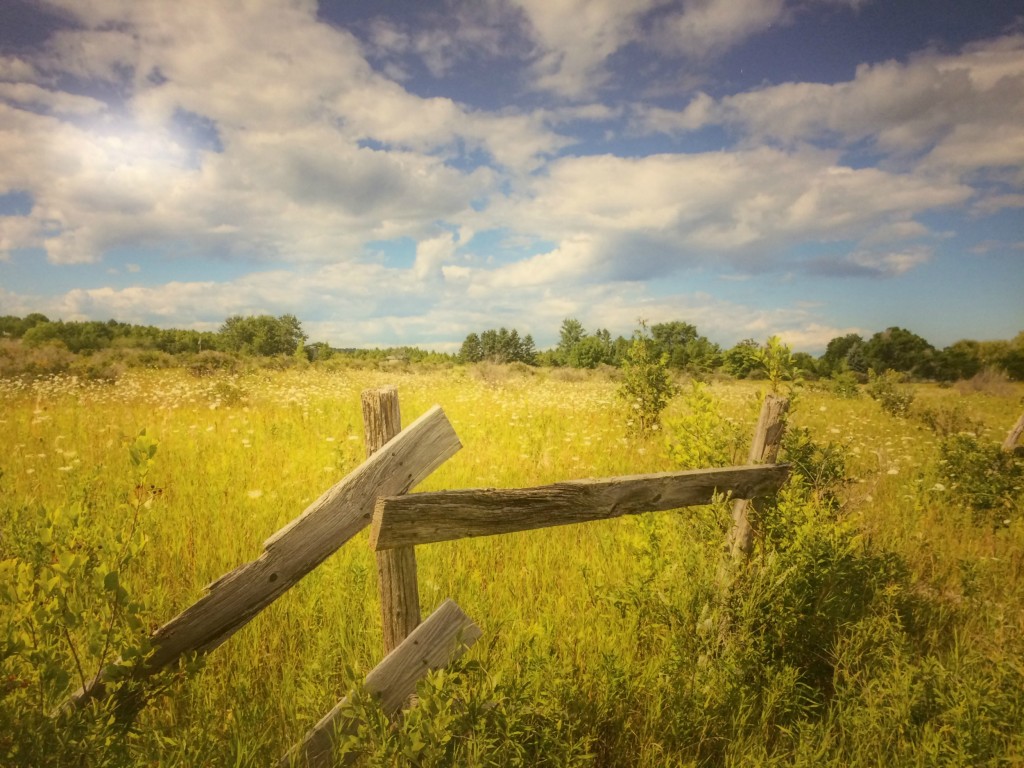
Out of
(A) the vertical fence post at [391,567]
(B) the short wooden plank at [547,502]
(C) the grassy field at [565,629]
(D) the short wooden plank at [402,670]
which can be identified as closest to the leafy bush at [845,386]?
(C) the grassy field at [565,629]

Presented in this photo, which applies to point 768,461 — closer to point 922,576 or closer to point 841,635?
point 841,635

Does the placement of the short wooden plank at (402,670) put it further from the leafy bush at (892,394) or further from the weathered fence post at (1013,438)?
the leafy bush at (892,394)

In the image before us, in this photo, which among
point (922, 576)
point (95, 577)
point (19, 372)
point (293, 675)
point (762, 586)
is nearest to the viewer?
point (95, 577)

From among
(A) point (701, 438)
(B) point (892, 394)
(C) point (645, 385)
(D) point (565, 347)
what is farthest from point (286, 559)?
(D) point (565, 347)

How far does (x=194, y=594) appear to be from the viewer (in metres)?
3.52

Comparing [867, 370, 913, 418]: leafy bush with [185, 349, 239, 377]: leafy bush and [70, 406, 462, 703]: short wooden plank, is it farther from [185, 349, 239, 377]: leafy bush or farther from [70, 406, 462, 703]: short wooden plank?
[185, 349, 239, 377]: leafy bush

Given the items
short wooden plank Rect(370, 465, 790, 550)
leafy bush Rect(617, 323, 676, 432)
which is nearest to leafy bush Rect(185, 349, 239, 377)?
leafy bush Rect(617, 323, 676, 432)

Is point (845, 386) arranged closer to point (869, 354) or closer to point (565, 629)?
point (565, 629)

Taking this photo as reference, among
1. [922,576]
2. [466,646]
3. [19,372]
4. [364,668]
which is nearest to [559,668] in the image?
[466,646]

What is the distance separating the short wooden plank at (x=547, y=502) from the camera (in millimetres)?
2009

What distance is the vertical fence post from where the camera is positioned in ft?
7.02

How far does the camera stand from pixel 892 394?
1430cm

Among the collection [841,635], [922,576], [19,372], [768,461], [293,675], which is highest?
[19,372]

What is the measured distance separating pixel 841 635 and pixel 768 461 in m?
1.26
